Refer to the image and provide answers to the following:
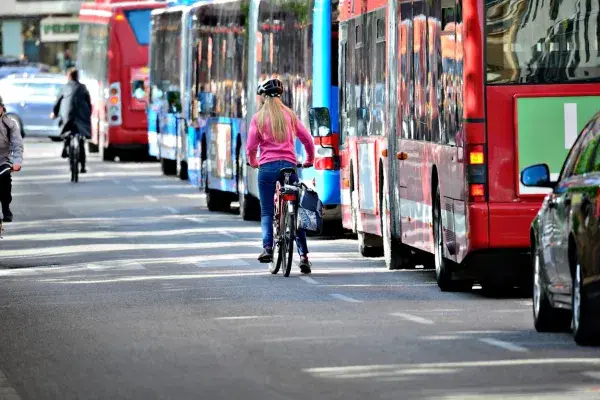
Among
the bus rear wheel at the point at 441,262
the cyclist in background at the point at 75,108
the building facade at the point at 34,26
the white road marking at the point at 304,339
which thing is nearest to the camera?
the white road marking at the point at 304,339

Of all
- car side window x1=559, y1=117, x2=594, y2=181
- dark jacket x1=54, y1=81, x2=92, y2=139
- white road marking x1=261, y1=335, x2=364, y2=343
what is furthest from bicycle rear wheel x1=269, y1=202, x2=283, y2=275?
dark jacket x1=54, y1=81, x2=92, y2=139

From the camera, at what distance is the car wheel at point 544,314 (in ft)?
46.6

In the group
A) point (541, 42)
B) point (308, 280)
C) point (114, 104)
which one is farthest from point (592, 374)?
point (114, 104)

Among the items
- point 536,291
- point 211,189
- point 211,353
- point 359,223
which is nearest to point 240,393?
point 211,353

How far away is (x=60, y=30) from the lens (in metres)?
114

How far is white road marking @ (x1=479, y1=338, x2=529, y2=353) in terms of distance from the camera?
1323 cm

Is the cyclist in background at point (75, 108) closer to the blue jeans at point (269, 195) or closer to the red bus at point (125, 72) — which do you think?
the red bus at point (125, 72)

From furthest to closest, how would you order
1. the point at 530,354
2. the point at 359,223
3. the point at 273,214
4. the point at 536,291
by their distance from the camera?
the point at 359,223, the point at 273,214, the point at 536,291, the point at 530,354

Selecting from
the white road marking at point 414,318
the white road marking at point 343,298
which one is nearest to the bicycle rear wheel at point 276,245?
the white road marking at point 343,298

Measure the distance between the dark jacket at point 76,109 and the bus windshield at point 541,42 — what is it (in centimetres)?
2515

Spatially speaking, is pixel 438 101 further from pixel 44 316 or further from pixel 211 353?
pixel 211 353

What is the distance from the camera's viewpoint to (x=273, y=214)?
20.9 meters

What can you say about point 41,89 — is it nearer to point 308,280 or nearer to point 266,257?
point 266,257

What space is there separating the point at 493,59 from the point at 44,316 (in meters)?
3.80
